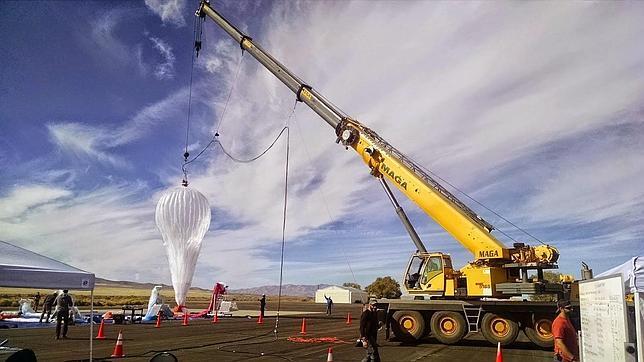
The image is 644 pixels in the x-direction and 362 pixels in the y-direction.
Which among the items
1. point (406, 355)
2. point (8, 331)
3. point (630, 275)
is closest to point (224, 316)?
point (8, 331)

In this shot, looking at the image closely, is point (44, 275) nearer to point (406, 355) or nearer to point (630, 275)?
point (406, 355)

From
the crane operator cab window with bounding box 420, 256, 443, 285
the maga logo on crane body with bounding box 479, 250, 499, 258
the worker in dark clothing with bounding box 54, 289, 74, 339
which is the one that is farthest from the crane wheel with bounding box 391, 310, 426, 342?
the worker in dark clothing with bounding box 54, 289, 74, 339

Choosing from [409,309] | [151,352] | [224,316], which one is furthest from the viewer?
[224,316]

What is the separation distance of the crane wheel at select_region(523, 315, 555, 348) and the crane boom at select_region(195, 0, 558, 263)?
1998 mm

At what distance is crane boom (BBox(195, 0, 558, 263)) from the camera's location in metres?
17.0

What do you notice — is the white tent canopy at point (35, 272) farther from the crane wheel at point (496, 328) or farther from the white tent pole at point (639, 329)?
the crane wheel at point (496, 328)

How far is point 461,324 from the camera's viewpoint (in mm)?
17312

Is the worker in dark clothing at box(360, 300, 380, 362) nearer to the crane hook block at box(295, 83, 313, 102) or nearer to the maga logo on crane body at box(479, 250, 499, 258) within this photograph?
the maga logo on crane body at box(479, 250, 499, 258)

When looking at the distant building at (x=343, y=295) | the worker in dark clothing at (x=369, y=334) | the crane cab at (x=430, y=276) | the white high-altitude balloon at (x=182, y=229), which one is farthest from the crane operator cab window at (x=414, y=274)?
the distant building at (x=343, y=295)

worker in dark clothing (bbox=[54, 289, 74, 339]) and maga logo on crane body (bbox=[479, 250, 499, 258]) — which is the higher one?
maga logo on crane body (bbox=[479, 250, 499, 258])

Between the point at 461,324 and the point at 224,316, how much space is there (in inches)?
896

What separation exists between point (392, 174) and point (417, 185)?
1.31 meters

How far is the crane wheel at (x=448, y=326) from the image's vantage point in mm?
17312

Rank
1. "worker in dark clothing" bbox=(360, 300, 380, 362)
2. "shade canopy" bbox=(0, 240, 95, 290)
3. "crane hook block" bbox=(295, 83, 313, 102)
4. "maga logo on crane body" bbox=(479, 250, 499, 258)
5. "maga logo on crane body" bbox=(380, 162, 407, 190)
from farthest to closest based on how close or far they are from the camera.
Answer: "crane hook block" bbox=(295, 83, 313, 102)
"maga logo on crane body" bbox=(380, 162, 407, 190)
"maga logo on crane body" bbox=(479, 250, 499, 258)
"worker in dark clothing" bbox=(360, 300, 380, 362)
"shade canopy" bbox=(0, 240, 95, 290)
